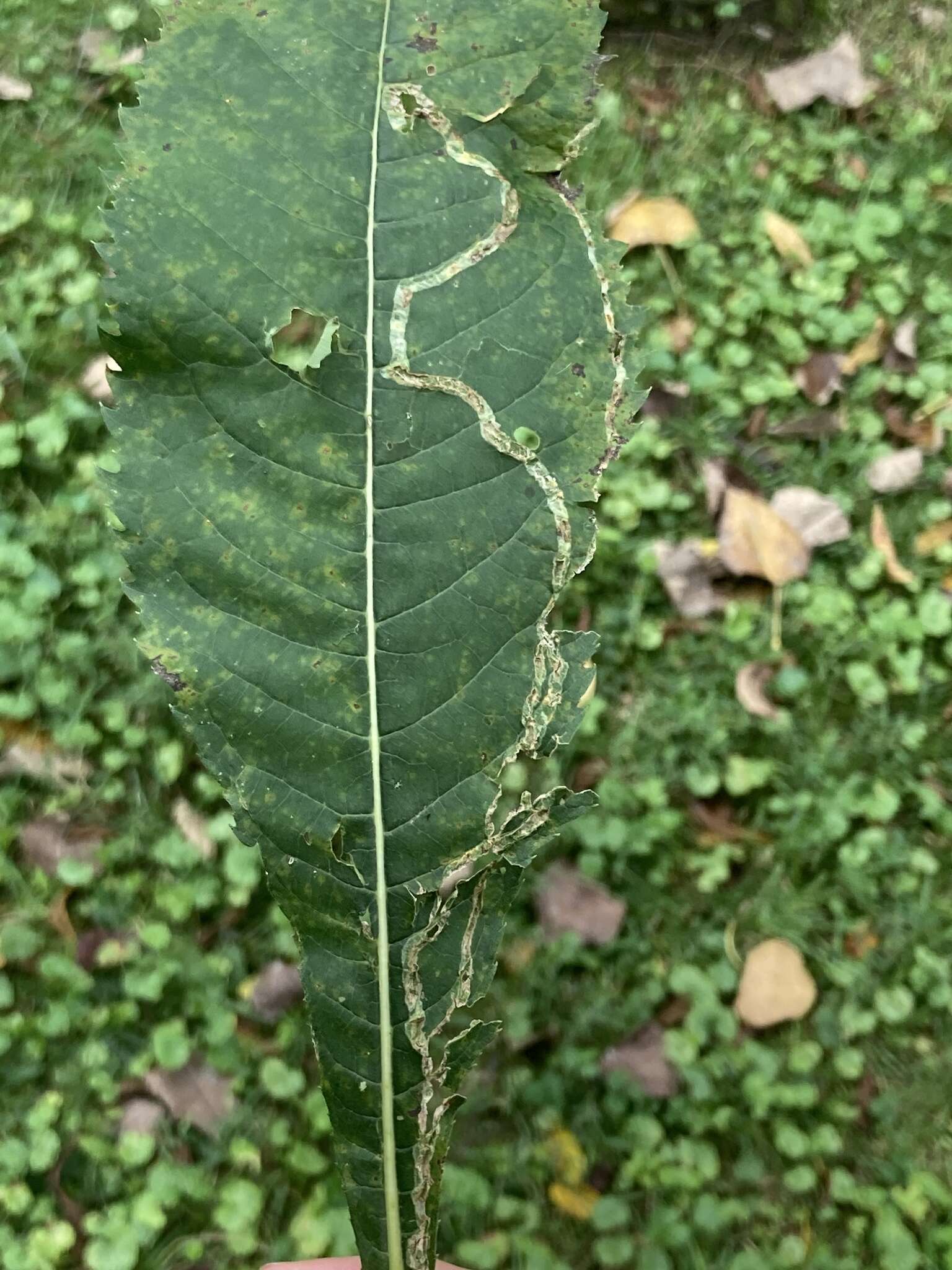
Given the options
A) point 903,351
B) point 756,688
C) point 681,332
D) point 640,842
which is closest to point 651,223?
point 681,332

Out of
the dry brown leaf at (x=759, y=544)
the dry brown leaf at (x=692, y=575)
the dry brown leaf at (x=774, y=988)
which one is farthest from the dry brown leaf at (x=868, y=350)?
the dry brown leaf at (x=774, y=988)

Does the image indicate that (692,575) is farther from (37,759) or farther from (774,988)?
(37,759)

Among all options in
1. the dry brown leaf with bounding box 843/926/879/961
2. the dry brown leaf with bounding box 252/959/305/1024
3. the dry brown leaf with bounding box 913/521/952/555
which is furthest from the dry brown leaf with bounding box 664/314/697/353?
the dry brown leaf with bounding box 252/959/305/1024

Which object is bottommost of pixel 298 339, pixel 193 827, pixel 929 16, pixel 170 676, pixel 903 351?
pixel 903 351

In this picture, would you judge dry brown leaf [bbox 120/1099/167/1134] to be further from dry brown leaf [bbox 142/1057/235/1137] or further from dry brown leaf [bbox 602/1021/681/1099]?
dry brown leaf [bbox 602/1021/681/1099]

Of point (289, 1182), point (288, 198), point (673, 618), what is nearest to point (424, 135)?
point (288, 198)

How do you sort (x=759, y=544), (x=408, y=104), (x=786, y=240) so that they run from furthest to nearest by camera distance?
1. (x=786, y=240)
2. (x=759, y=544)
3. (x=408, y=104)
